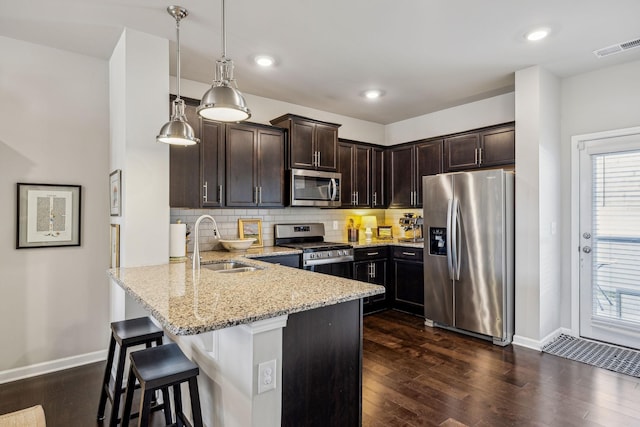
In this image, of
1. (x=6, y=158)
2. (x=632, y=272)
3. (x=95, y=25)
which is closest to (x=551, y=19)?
(x=632, y=272)

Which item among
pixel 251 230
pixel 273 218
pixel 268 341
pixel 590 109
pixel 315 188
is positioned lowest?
pixel 268 341

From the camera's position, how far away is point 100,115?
3244mm

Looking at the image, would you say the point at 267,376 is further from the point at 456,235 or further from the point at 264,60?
the point at 456,235

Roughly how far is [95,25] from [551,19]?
3.37 m

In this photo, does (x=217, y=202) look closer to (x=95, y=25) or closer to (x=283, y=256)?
(x=283, y=256)

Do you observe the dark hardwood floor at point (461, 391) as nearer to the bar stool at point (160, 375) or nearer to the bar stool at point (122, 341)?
the bar stool at point (122, 341)

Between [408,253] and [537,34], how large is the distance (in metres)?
2.66

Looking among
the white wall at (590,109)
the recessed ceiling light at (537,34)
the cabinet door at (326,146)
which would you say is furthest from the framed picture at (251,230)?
the white wall at (590,109)

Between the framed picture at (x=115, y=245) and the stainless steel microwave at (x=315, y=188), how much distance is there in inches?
72.4

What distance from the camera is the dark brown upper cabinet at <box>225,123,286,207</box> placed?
376cm

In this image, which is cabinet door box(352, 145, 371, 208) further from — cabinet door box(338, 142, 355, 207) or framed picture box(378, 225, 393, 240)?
framed picture box(378, 225, 393, 240)

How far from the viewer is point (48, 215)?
119 inches

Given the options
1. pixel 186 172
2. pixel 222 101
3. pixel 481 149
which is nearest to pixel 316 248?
pixel 186 172

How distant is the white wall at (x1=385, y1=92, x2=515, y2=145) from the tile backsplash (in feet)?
3.78
